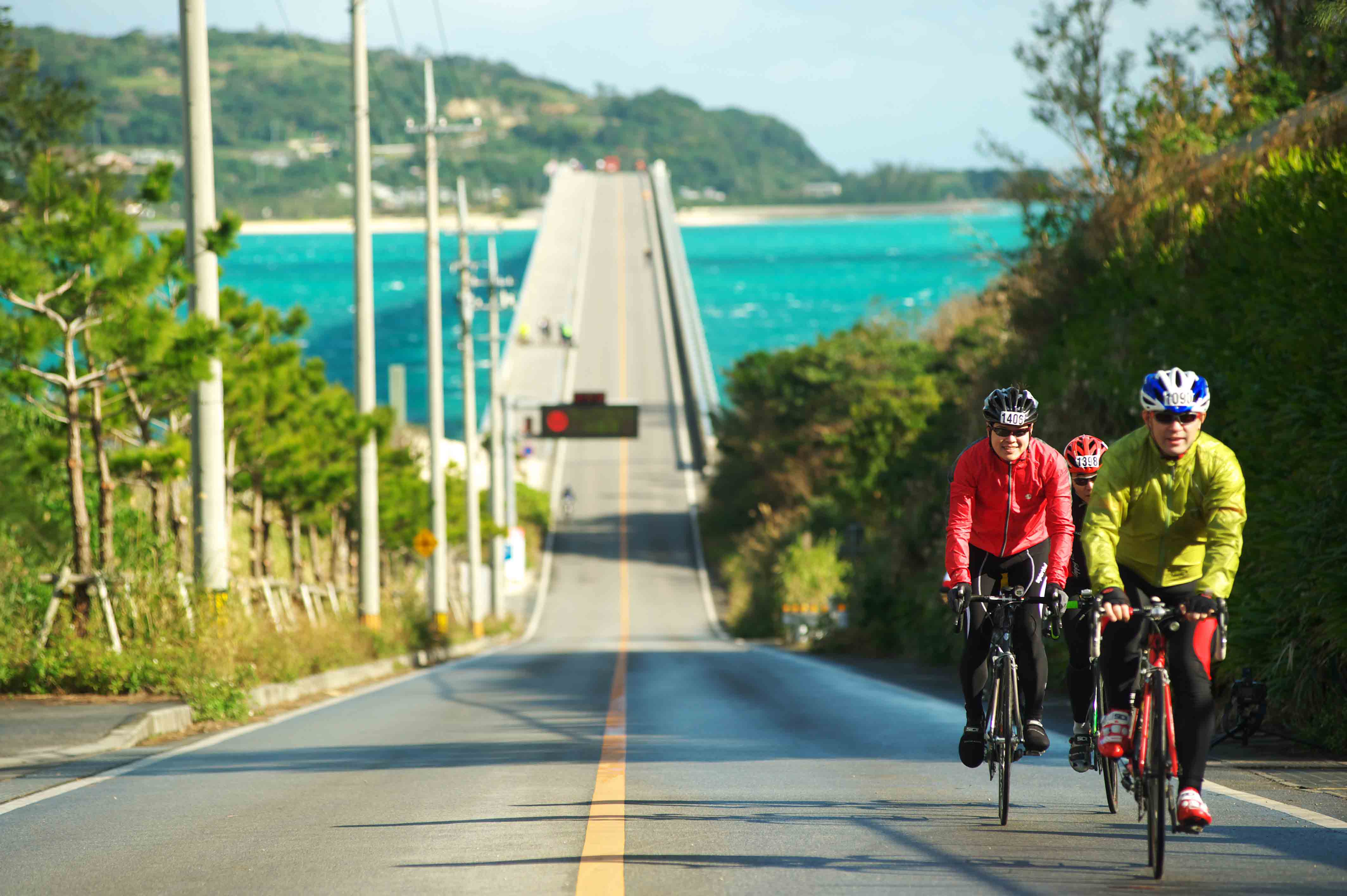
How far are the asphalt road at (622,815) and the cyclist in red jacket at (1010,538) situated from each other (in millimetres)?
686

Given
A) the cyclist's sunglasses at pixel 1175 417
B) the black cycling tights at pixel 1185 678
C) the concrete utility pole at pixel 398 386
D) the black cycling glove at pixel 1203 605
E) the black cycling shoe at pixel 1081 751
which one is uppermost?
the cyclist's sunglasses at pixel 1175 417

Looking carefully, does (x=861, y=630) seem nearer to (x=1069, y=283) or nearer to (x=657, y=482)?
(x=1069, y=283)

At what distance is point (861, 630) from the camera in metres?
28.6

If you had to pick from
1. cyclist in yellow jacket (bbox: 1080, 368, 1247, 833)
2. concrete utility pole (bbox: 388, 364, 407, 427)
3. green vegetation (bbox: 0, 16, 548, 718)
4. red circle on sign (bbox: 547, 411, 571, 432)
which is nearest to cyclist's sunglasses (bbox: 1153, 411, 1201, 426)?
cyclist in yellow jacket (bbox: 1080, 368, 1247, 833)

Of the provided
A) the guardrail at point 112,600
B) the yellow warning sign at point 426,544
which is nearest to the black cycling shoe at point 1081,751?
the guardrail at point 112,600

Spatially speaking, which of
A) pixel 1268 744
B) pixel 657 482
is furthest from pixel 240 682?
pixel 657 482

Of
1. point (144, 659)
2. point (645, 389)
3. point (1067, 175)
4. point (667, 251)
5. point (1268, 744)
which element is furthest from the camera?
point (667, 251)

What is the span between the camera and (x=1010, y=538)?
754 centimetres

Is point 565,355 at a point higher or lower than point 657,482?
higher

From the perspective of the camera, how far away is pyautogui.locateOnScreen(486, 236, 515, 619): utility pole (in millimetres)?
49844

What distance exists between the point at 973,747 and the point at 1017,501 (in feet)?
4.11

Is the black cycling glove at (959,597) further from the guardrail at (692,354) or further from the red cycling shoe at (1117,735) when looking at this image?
the guardrail at (692,354)

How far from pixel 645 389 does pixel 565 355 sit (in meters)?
6.54

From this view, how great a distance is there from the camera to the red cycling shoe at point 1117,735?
625cm
